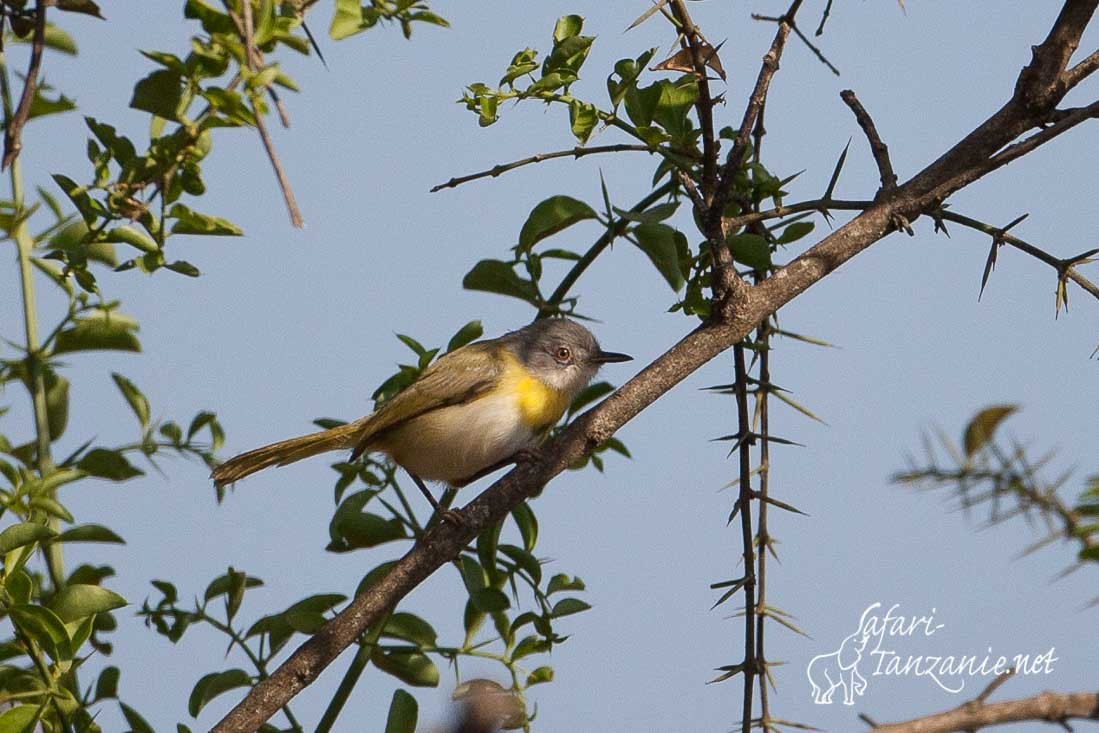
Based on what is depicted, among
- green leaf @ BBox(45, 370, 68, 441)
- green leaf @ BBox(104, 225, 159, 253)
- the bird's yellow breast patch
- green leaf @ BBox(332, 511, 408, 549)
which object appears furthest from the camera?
the bird's yellow breast patch

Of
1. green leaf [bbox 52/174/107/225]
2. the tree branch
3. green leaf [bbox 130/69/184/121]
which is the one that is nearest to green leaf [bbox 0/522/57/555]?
green leaf [bbox 52/174/107/225]

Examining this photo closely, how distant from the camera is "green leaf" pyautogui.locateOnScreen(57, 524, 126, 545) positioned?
3.75 metres

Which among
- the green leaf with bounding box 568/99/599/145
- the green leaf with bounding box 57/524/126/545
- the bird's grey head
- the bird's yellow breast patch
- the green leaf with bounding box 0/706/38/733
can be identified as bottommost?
the green leaf with bounding box 0/706/38/733

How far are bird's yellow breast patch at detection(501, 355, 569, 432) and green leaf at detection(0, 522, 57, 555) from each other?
264cm

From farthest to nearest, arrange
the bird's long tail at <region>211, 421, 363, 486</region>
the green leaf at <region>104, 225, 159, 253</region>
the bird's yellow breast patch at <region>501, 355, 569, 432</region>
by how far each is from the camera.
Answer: the bird's yellow breast patch at <region>501, 355, 569, 432</region>, the bird's long tail at <region>211, 421, 363, 486</region>, the green leaf at <region>104, 225, 159, 253</region>

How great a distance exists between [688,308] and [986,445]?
1.72 m

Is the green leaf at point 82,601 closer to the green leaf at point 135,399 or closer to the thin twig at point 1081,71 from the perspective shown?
the green leaf at point 135,399

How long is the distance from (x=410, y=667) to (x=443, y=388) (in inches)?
71.8

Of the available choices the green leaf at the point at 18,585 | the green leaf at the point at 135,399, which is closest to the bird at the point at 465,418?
the green leaf at the point at 135,399

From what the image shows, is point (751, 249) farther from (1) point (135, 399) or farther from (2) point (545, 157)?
(1) point (135, 399)

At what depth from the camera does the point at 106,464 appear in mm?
4059

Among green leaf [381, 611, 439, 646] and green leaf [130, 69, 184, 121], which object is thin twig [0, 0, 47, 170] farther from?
green leaf [381, 611, 439, 646]

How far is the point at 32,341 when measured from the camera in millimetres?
4016

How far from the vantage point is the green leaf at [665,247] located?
321 cm
